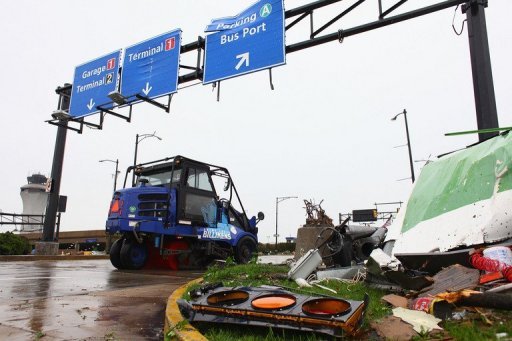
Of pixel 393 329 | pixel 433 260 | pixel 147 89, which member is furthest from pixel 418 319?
pixel 147 89

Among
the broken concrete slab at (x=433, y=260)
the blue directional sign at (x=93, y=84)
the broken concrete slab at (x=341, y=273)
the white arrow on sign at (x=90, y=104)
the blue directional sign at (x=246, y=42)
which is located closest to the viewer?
the broken concrete slab at (x=433, y=260)

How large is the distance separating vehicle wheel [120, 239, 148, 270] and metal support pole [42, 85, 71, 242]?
8.17 m

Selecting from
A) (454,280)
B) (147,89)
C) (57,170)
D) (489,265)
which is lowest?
(454,280)

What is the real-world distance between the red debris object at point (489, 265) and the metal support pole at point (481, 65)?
5.32 meters

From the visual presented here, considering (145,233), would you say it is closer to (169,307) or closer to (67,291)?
(67,291)

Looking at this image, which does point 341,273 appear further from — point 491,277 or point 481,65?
point 481,65

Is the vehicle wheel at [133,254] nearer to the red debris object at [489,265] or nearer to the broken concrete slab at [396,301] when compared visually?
the broken concrete slab at [396,301]

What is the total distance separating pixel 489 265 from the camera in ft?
11.6

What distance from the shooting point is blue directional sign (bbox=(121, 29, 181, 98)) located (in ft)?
42.4

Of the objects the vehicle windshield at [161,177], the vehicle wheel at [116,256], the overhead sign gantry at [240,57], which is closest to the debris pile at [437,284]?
the overhead sign gantry at [240,57]

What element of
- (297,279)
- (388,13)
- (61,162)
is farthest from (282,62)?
(61,162)

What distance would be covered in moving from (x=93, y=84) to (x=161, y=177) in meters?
6.33

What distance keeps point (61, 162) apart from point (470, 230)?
56.2 ft

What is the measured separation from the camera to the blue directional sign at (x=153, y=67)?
12.9 m
